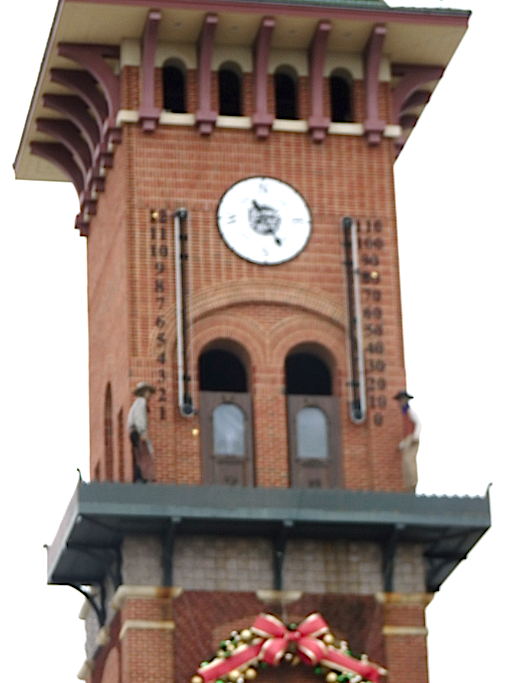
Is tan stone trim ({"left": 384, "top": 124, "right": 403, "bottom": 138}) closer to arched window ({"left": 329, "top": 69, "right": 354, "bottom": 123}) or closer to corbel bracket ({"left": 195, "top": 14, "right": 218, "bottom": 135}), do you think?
arched window ({"left": 329, "top": 69, "right": 354, "bottom": 123})

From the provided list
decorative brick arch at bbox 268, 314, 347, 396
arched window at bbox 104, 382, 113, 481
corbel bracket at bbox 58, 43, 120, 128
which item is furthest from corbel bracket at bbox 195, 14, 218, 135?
arched window at bbox 104, 382, 113, 481

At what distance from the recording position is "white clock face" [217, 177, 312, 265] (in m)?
72.2

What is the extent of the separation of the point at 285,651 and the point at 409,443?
18.4ft

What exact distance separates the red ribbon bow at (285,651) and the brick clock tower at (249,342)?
0.05 metres

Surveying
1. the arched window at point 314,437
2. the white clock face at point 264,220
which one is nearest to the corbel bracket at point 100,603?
the arched window at point 314,437

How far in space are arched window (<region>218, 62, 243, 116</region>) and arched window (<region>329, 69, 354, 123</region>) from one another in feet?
7.13

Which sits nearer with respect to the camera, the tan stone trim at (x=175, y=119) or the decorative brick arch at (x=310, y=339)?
the decorative brick arch at (x=310, y=339)

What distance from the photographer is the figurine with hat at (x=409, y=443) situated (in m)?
70.3

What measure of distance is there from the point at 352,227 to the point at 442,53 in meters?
5.09

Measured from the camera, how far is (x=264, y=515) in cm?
6819

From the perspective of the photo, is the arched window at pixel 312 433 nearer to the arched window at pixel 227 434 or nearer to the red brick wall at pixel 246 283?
the red brick wall at pixel 246 283

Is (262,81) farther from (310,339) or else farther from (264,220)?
(310,339)

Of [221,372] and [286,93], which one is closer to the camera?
[221,372]

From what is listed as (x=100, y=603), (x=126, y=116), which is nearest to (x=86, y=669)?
(x=100, y=603)
